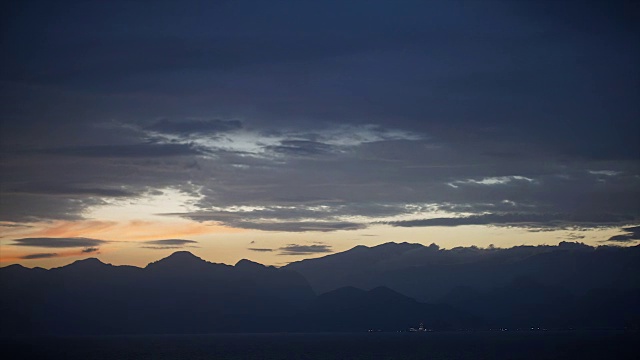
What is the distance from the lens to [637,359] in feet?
566

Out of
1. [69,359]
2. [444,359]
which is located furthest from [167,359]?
[444,359]

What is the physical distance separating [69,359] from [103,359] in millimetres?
8933

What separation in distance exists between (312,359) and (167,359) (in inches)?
1575

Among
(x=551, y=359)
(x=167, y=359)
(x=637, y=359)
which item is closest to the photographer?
(x=637, y=359)

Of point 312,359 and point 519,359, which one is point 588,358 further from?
point 312,359

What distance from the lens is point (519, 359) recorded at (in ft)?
606

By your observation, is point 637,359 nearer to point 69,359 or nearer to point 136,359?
point 136,359

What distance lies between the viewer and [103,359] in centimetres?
19812

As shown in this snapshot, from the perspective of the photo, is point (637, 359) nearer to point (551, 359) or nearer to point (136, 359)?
point (551, 359)

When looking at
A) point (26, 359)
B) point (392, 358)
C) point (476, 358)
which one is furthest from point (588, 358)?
point (26, 359)

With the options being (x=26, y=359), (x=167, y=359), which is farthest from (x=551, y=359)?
(x=26, y=359)

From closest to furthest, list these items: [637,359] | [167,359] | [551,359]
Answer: [637,359], [551,359], [167,359]

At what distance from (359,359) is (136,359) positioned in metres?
61.7

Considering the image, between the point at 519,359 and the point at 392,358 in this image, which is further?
the point at 392,358
